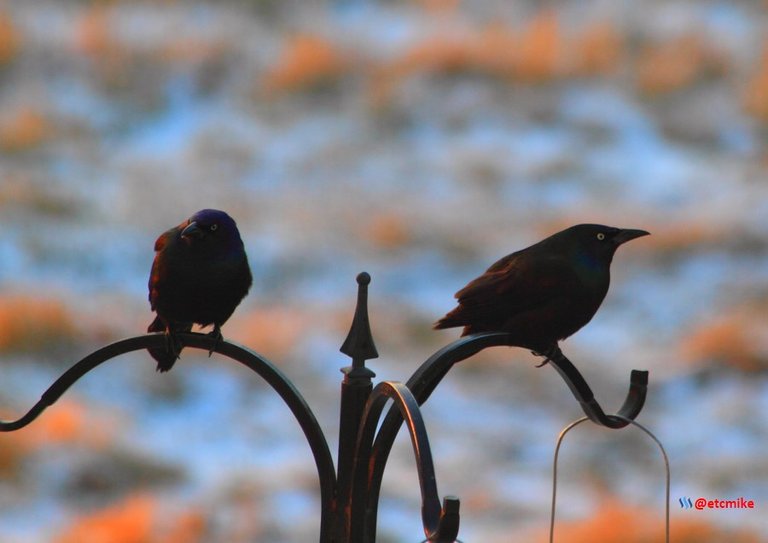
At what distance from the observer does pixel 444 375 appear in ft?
10.0

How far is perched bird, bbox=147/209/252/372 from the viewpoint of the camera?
3.58m

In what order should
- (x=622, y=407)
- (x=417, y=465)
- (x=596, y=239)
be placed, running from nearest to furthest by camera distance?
(x=417, y=465)
(x=622, y=407)
(x=596, y=239)

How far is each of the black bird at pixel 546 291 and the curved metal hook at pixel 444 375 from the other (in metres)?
0.12

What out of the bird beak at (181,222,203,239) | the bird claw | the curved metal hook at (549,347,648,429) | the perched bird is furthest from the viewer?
the perched bird

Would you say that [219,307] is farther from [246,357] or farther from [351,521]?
[351,521]

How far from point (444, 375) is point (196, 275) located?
937 millimetres

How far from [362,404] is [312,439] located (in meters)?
0.14

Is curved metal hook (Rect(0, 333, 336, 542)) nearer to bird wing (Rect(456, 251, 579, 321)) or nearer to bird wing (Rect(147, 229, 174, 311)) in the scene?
bird wing (Rect(147, 229, 174, 311))

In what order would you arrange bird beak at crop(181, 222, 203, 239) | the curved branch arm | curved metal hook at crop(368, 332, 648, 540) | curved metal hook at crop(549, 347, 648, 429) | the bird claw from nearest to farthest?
the curved branch arm < curved metal hook at crop(368, 332, 648, 540) < the bird claw < curved metal hook at crop(549, 347, 648, 429) < bird beak at crop(181, 222, 203, 239)

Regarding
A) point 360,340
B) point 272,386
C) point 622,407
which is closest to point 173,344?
point 272,386

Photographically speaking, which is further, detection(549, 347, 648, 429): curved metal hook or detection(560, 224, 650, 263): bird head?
detection(560, 224, 650, 263): bird head

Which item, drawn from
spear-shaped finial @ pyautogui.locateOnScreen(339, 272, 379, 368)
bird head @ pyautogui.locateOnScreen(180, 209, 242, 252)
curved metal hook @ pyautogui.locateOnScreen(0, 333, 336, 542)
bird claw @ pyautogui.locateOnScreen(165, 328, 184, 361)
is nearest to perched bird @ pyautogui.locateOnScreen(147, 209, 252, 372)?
bird head @ pyautogui.locateOnScreen(180, 209, 242, 252)

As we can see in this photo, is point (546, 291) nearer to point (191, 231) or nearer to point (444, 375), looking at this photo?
point (444, 375)

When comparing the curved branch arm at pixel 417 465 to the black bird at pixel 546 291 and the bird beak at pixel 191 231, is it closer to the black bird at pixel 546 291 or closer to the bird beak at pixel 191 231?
the black bird at pixel 546 291
